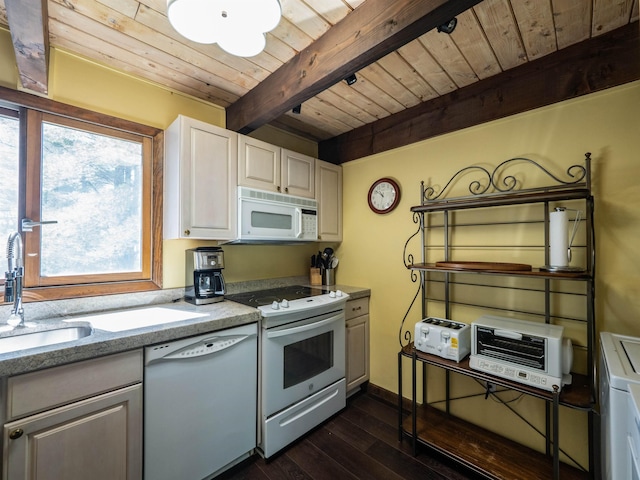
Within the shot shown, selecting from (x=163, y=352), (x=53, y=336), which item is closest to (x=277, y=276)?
(x=163, y=352)

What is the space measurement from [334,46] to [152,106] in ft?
4.40

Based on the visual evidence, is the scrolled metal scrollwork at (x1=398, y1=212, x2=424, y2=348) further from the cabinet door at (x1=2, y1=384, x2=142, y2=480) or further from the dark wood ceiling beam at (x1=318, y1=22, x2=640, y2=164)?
the cabinet door at (x1=2, y1=384, x2=142, y2=480)

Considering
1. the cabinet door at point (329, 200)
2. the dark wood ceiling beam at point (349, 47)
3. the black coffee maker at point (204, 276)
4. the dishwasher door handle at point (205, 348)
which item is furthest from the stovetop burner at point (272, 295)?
the dark wood ceiling beam at point (349, 47)

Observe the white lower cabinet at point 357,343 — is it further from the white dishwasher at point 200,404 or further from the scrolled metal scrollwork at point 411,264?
the white dishwasher at point 200,404

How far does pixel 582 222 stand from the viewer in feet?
5.03

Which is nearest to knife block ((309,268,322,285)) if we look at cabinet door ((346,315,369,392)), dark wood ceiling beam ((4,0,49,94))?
cabinet door ((346,315,369,392))

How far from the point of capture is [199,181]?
1.80m

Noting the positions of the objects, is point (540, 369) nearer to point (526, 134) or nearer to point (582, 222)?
point (582, 222)

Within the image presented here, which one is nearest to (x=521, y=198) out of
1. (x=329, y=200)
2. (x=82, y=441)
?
(x=329, y=200)

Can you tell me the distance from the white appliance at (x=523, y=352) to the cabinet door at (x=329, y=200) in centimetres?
144

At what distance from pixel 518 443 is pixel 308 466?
4.31 ft

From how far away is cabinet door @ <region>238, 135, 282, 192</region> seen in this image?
2.02m

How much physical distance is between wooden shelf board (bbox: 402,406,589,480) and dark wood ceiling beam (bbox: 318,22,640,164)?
193 centimetres

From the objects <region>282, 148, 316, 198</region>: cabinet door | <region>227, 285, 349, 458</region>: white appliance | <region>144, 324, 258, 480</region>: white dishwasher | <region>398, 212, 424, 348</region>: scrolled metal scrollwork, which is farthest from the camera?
<region>282, 148, 316, 198</region>: cabinet door
